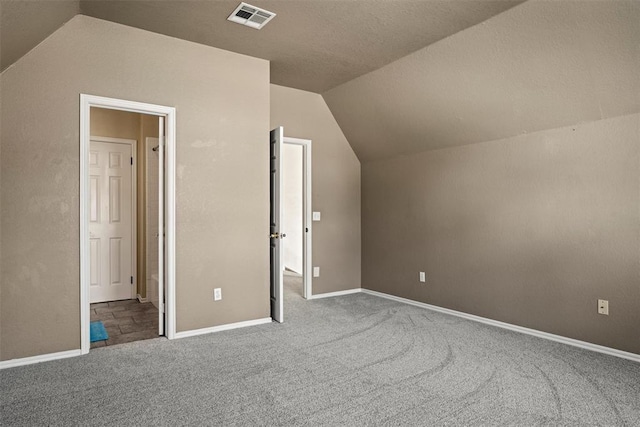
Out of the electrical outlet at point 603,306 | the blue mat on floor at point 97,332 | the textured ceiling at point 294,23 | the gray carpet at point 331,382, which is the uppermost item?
the textured ceiling at point 294,23

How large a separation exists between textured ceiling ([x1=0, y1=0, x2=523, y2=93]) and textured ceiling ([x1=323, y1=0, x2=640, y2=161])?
0.74ft

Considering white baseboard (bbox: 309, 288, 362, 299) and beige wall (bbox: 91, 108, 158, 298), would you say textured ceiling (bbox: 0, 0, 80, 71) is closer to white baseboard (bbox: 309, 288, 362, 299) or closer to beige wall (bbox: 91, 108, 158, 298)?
beige wall (bbox: 91, 108, 158, 298)

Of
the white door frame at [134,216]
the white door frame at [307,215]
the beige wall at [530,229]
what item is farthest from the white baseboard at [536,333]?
the white door frame at [134,216]

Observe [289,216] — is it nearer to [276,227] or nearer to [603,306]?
[276,227]

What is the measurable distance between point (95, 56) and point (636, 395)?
452cm

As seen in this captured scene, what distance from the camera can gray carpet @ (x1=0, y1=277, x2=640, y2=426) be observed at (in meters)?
2.08

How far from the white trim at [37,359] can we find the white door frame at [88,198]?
0.07 meters

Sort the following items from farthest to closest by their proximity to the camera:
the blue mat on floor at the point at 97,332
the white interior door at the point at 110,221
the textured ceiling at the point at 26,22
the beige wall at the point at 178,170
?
the white interior door at the point at 110,221 → the blue mat on floor at the point at 97,332 → the beige wall at the point at 178,170 → the textured ceiling at the point at 26,22

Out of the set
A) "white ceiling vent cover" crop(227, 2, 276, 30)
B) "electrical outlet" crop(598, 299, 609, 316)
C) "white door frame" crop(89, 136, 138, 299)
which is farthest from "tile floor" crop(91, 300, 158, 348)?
"electrical outlet" crop(598, 299, 609, 316)

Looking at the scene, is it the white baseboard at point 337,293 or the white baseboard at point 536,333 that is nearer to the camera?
the white baseboard at point 536,333

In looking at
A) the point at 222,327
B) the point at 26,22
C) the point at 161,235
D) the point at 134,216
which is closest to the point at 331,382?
the point at 222,327

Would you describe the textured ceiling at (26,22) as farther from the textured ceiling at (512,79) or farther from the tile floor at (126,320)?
the textured ceiling at (512,79)

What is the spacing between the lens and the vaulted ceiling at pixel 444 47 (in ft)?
8.66

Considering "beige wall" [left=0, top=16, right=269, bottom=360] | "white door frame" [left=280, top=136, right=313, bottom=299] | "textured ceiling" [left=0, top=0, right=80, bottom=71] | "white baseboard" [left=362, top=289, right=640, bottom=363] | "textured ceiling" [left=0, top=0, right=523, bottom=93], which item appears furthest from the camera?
"white door frame" [left=280, top=136, right=313, bottom=299]
